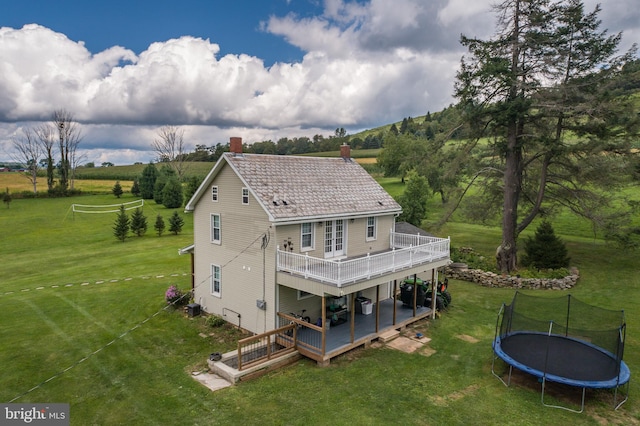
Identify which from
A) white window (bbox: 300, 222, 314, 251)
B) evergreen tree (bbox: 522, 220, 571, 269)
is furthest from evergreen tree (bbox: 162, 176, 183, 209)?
evergreen tree (bbox: 522, 220, 571, 269)

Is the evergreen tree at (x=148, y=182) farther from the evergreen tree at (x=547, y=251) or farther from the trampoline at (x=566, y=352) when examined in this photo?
the trampoline at (x=566, y=352)

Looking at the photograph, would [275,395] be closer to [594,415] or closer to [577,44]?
[594,415]

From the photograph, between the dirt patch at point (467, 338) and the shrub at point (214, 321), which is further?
the shrub at point (214, 321)

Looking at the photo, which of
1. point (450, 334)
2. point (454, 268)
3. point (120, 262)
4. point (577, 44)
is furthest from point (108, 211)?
point (577, 44)

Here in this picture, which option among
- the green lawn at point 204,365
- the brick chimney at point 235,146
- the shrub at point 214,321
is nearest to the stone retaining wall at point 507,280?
the green lawn at point 204,365

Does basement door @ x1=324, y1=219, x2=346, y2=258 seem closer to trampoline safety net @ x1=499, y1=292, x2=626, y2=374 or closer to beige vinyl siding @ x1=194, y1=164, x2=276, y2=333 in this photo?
beige vinyl siding @ x1=194, y1=164, x2=276, y2=333

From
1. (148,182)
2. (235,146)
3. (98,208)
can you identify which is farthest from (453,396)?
(148,182)
